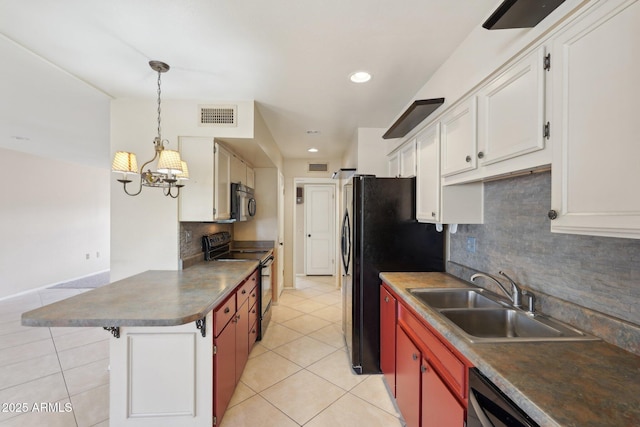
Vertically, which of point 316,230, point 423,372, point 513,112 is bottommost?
point 423,372

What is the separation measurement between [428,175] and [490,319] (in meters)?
1.07

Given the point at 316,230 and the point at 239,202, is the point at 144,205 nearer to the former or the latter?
the point at 239,202

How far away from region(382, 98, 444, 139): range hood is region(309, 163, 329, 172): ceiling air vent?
106 inches

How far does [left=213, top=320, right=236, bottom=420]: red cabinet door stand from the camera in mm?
1640

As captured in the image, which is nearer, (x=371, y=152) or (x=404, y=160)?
(x=404, y=160)

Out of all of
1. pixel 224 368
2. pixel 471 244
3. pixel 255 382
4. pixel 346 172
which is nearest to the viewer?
pixel 224 368

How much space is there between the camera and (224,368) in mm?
1783

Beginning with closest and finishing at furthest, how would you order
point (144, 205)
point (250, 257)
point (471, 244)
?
point (471, 244) → point (144, 205) → point (250, 257)

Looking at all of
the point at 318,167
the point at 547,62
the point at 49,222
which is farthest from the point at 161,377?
the point at 49,222

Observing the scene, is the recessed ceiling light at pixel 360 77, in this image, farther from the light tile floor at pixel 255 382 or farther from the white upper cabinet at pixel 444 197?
the light tile floor at pixel 255 382

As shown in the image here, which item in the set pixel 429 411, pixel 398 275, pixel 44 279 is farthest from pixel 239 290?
pixel 44 279

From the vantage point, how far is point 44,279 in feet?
16.4

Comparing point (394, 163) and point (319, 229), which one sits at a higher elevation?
point (394, 163)

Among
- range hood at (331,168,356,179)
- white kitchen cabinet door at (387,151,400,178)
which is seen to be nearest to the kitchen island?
white kitchen cabinet door at (387,151,400,178)
